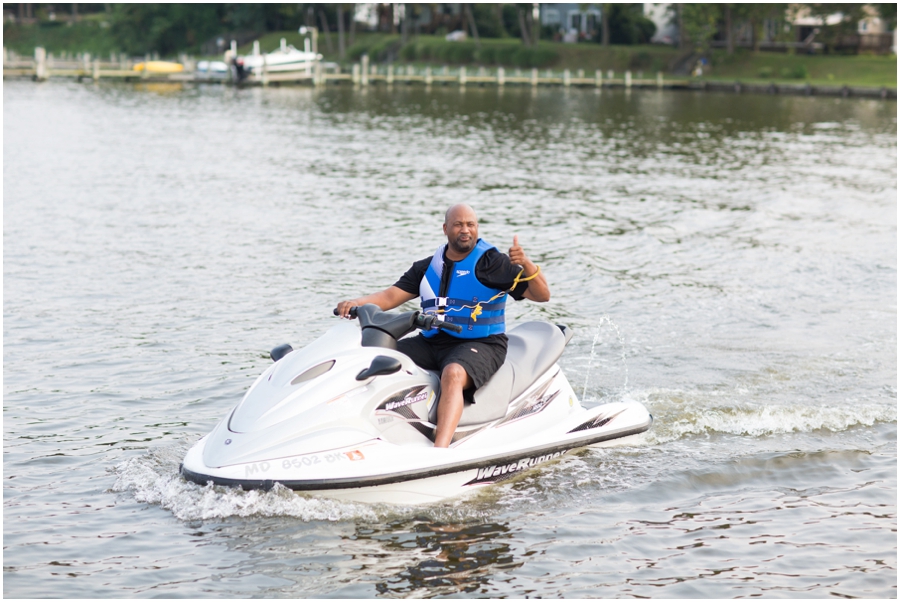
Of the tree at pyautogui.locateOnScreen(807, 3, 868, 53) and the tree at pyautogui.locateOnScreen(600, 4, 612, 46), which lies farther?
the tree at pyautogui.locateOnScreen(600, 4, 612, 46)

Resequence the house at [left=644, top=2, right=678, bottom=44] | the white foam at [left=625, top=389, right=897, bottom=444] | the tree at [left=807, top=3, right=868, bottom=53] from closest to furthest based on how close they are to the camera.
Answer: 1. the white foam at [left=625, top=389, right=897, bottom=444]
2. the tree at [left=807, top=3, right=868, bottom=53]
3. the house at [left=644, top=2, right=678, bottom=44]

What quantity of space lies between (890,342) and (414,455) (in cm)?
690

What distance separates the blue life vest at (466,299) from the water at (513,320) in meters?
1.17

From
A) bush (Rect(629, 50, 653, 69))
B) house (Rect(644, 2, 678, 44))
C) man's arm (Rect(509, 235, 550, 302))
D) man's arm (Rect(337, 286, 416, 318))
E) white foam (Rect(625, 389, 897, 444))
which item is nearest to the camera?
man's arm (Rect(509, 235, 550, 302))

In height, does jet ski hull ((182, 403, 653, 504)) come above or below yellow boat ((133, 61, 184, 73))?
below

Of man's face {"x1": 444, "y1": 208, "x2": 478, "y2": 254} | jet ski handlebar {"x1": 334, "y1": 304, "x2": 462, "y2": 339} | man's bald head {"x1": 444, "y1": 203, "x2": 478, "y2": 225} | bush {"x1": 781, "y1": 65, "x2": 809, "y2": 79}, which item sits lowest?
jet ski handlebar {"x1": 334, "y1": 304, "x2": 462, "y2": 339}

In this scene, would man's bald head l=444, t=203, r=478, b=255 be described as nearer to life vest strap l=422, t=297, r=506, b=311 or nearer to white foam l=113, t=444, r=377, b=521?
life vest strap l=422, t=297, r=506, b=311

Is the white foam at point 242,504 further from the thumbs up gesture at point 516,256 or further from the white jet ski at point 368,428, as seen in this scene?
the thumbs up gesture at point 516,256

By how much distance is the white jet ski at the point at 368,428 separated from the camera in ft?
20.7

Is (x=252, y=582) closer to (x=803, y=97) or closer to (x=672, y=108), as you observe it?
(x=672, y=108)

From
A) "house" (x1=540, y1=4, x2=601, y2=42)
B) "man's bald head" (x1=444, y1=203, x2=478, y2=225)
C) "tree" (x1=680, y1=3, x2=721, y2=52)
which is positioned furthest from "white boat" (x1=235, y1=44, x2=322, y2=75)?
"man's bald head" (x1=444, y1=203, x2=478, y2=225)

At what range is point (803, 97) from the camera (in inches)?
2147

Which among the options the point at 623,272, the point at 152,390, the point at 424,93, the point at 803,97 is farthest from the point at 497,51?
the point at 152,390

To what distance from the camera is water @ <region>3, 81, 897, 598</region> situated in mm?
6133
